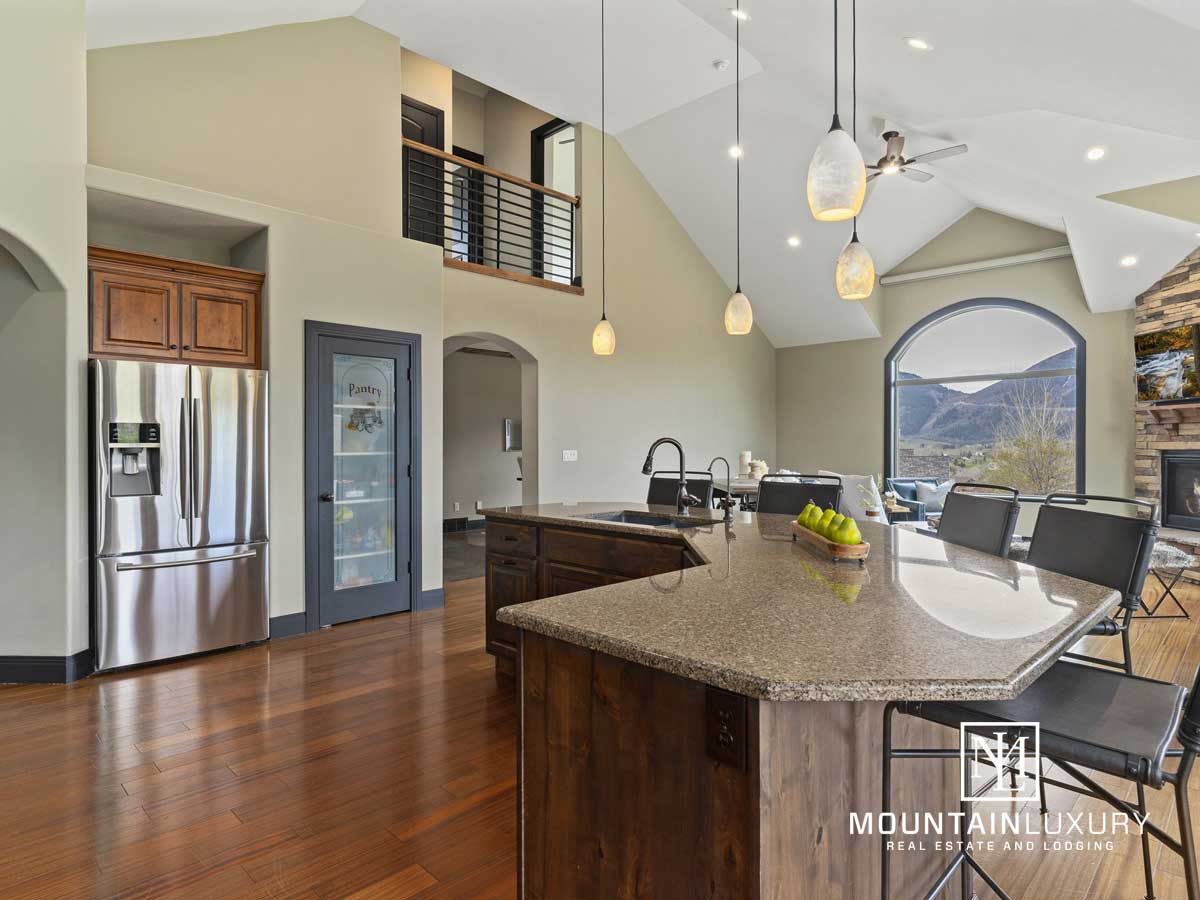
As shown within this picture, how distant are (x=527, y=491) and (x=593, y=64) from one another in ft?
12.8

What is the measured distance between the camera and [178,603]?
3758mm

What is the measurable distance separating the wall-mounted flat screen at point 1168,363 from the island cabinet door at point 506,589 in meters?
6.26

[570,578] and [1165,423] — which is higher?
[1165,423]

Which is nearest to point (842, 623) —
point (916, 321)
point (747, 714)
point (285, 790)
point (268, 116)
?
point (747, 714)

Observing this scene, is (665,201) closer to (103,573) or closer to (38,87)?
(38,87)

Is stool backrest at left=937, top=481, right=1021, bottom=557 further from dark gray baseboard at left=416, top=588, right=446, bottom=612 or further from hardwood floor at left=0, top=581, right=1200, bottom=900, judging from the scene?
dark gray baseboard at left=416, top=588, right=446, bottom=612

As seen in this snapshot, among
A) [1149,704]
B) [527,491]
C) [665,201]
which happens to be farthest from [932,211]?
[1149,704]

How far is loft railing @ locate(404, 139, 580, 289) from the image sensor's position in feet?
19.0

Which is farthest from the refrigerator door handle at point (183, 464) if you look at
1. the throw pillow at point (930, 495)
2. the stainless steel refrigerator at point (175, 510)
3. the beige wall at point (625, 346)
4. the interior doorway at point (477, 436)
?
the throw pillow at point (930, 495)

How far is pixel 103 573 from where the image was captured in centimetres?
352

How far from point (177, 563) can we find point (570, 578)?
2365 mm

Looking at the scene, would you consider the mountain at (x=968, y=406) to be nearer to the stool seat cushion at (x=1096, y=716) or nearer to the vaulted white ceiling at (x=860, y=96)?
the vaulted white ceiling at (x=860, y=96)

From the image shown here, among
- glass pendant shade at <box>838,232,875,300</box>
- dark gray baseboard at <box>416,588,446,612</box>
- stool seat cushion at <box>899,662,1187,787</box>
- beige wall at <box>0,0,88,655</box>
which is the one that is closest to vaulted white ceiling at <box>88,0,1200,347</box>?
beige wall at <box>0,0,88,655</box>

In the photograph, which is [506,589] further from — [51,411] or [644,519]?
[51,411]
